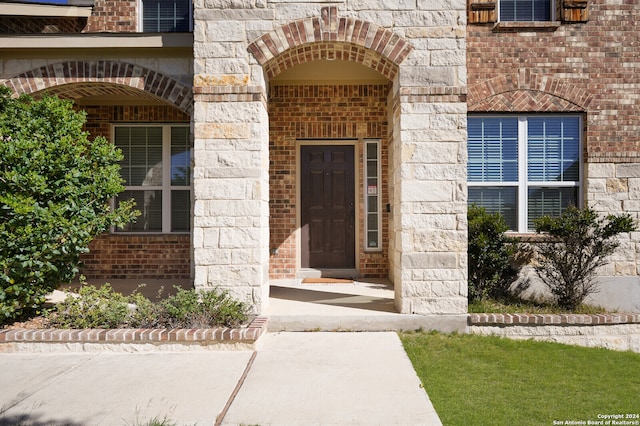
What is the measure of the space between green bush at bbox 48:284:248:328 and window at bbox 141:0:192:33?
484 centimetres

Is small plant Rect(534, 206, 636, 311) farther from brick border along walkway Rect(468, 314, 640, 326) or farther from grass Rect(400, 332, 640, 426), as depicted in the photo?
Answer: grass Rect(400, 332, 640, 426)

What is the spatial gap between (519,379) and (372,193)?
14.6 feet

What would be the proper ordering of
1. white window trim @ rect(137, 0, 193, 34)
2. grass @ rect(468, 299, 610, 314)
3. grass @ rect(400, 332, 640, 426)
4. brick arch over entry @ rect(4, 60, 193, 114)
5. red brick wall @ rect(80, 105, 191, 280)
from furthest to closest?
red brick wall @ rect(80, 105, 191, 280)
white window trim @ rect(137, 0, 193, 34)
brick arch over entry @ rect(4, 60, 193, 114)
grass @ rect(468, 299, 610, 314)
grass @ rect(400, 332, 640, 426)

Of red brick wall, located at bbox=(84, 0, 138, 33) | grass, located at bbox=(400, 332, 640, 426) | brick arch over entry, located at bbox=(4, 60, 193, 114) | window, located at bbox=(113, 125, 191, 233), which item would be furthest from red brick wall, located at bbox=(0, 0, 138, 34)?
grass, located at bbox=(400, 332, 640, 426)

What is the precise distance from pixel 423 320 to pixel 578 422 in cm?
215

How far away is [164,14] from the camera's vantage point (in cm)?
756

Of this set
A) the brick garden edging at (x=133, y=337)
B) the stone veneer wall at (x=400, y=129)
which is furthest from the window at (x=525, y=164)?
the brick garden edging at (x=133, y=337)

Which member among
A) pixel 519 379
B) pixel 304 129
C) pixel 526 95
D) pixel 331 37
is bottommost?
pixel 519 379

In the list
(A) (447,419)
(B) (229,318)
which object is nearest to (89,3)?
(B) (229,318)

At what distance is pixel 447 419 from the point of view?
306 cm

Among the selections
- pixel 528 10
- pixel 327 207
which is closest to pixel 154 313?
pixel 327 207

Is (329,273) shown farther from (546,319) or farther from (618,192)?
(618,192)

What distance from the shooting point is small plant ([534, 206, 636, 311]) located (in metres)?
5.77

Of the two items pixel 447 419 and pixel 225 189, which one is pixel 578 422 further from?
pixel 225 189
